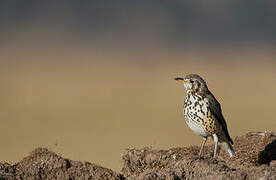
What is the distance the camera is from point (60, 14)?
82.7m

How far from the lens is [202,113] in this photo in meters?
10.5

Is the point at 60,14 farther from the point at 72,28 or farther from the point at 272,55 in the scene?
the point at 272,55

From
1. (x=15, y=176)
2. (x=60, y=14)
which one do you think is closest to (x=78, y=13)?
(x=60, y=14)

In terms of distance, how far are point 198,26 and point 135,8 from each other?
30.4 feet

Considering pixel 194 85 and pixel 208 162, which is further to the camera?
pixel 194 85

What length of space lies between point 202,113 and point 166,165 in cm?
208

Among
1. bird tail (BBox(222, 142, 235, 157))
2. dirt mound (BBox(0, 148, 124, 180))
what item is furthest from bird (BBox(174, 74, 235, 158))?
dirt mound (BBox(0, 148, 124, 180))

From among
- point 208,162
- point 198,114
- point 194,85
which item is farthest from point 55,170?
point 194,85

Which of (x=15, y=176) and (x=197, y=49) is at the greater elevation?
(x=197, y=49)

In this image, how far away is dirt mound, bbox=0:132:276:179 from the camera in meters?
7.18

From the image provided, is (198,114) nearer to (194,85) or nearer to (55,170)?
(194,85)

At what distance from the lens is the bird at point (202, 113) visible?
411 inches

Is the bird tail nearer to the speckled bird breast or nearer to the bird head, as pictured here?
the speckled bird breast

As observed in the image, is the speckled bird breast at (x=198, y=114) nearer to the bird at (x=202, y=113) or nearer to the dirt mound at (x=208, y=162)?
the bird at (x=202, y=113)
